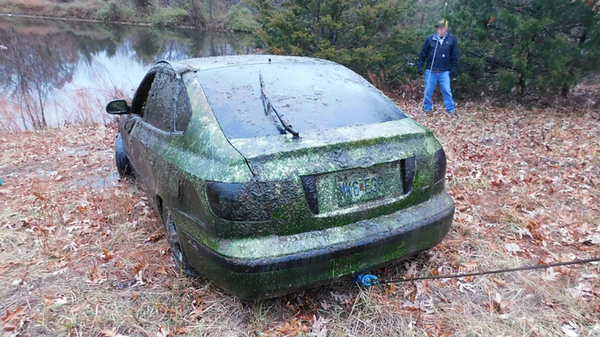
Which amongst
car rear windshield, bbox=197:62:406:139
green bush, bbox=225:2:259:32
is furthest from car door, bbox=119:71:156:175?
green bush, bbox=225:2:259:32

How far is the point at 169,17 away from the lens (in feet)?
118

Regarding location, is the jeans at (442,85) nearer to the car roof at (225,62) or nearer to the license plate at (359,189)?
the car roof at (225,62)

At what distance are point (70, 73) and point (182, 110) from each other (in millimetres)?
13736

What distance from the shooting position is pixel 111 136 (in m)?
8.41

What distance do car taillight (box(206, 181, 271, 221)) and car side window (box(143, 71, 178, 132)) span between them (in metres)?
1.00

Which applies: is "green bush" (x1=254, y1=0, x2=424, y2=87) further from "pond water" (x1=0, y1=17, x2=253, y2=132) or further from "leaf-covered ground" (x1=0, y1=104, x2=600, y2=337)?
"leaf-covered ground" (x1=0, y1=104, x2=600, y2=337)

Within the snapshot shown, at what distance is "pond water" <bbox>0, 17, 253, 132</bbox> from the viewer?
34.2 ft

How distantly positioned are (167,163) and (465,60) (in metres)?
8.18

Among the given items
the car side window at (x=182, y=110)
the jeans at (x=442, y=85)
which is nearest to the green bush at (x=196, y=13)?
the jeans at (x=442, y=85)

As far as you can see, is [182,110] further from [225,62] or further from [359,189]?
[359,189]

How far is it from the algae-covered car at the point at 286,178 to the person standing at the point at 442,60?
18.3ft

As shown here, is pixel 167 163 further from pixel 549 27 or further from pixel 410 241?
pixel 549 27

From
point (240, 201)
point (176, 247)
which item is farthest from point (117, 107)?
point (240, 201)

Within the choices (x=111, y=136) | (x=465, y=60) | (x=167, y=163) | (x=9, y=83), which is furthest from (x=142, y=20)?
(x=167, y=163)
